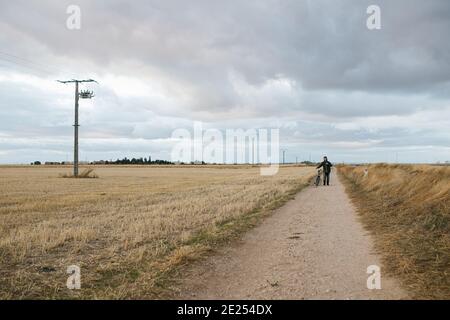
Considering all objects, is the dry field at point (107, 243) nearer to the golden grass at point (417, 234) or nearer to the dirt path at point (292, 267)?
the dirt path at point (292, 267)

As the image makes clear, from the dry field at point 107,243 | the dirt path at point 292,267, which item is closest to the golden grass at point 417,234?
the dirt path at point 292,267

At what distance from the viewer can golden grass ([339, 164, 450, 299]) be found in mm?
7123

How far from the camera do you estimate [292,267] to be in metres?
8.15

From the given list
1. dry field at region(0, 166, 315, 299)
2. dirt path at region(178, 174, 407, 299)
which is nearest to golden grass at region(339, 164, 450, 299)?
dirt path at region(178, 174, 407, 299)

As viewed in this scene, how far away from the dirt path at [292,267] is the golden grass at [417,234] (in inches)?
15.1

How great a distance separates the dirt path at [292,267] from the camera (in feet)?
21.6

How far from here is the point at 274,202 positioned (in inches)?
804

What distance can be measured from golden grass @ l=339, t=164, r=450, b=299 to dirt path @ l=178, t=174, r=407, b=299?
0.38 metres

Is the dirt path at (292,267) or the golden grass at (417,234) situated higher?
the golden grass at (417,234)
